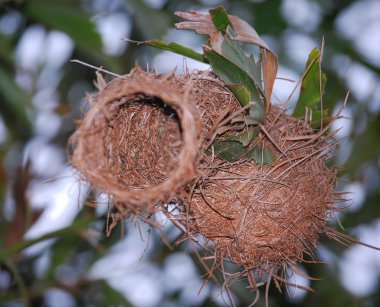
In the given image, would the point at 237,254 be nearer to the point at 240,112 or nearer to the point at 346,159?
the point at 240,112

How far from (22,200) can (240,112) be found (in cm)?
158

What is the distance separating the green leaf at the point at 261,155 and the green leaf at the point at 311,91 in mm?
231

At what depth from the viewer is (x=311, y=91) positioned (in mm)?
1776

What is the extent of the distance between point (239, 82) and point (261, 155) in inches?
6.9

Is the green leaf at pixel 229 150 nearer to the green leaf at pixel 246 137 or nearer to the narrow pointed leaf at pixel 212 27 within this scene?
the green leaf at pixel 246 137

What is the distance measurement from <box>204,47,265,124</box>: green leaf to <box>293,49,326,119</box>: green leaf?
228 mm

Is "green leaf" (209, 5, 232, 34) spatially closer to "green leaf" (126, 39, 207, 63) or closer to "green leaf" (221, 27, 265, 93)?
"green leaf" (221, 27, 265, 93)

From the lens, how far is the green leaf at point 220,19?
1539 mm

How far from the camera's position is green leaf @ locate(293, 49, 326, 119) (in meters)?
1.75

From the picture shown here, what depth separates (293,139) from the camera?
5.48 ft

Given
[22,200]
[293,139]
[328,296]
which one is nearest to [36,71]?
[22,200]

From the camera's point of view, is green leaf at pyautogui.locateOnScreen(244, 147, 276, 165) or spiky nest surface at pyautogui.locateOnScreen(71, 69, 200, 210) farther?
green leaf at pyautogui.locateOnScreen(244, 147, 276, 165)

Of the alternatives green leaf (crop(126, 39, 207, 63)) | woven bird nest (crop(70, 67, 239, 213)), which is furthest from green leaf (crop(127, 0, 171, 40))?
woven bird nest (crop(70, 67, 239, 213))

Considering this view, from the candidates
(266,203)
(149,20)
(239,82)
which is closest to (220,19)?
(239,82)
